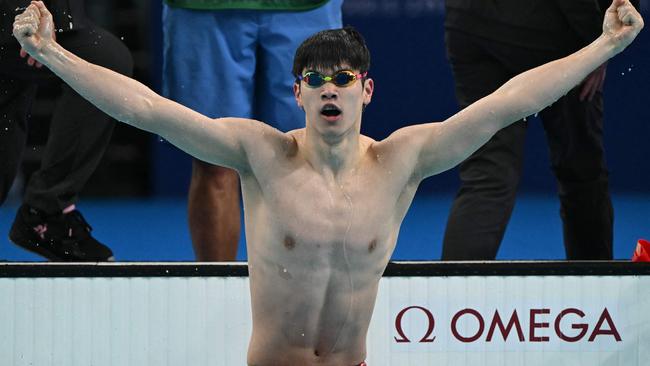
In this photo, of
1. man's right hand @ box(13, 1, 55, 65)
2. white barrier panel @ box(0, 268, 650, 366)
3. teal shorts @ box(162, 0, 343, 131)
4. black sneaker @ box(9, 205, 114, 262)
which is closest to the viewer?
man's right hand @ box(13, 1, 55, 65)

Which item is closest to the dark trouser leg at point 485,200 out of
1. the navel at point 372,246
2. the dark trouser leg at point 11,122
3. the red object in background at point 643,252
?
the red object in background at point 643,252

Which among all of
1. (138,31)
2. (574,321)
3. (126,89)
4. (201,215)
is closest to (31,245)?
(201,215)

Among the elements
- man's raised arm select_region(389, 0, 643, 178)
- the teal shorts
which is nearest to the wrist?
man's raised arm select_region(389, 0, 643, 178)

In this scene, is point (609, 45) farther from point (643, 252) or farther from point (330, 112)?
point (643, 252)

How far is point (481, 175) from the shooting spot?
4.36m

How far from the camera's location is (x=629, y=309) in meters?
4.15

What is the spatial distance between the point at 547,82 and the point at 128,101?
1053 mm

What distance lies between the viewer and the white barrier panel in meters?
4.14

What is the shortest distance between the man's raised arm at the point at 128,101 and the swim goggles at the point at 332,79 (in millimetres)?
222

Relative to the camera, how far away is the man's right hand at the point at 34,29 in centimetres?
303

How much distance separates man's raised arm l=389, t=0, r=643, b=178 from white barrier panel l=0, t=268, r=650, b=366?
0.80 meters

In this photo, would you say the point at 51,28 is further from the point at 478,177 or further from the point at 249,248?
the point at 478,177

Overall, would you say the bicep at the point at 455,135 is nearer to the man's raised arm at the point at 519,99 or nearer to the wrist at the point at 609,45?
the man's raised arm at the point at 519,99

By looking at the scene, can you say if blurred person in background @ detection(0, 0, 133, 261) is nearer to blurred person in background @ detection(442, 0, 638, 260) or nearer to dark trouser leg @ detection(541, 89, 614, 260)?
blurred person in background @ detection(442, 0, 638, 260)
